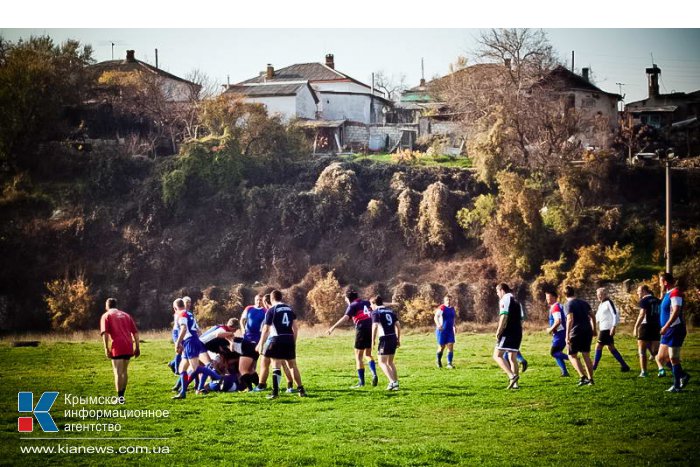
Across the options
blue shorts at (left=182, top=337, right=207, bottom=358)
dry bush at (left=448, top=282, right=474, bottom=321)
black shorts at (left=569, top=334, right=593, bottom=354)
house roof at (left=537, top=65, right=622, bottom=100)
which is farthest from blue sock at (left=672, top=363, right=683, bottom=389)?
house roof at (left=537, top=65, right=622, bottom=100)

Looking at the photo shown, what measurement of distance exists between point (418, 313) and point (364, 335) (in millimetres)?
17331

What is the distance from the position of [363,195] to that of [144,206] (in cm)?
964

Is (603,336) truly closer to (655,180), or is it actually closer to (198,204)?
(655,180)

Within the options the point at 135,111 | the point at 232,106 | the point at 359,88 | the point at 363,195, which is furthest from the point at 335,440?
the point at 359,88

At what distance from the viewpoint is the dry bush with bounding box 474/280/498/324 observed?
33.8 meters

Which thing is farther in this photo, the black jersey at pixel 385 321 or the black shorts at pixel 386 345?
the black jersey at pixel 385 321

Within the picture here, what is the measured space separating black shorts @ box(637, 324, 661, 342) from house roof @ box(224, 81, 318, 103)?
33.0m

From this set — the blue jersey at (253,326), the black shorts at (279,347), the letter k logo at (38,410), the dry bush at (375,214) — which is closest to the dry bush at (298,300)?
the dry bush at (375,214)

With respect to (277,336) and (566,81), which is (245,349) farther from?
(566,81)

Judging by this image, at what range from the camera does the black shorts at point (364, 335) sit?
16.8 m

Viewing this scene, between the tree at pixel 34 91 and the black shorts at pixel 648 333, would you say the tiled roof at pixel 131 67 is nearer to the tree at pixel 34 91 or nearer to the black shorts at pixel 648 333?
the tree at pixel 34 91

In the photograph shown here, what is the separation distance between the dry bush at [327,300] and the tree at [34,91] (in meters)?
15.0

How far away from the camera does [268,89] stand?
48.6 metres

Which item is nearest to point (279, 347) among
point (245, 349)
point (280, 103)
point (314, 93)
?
point (245, 349)
